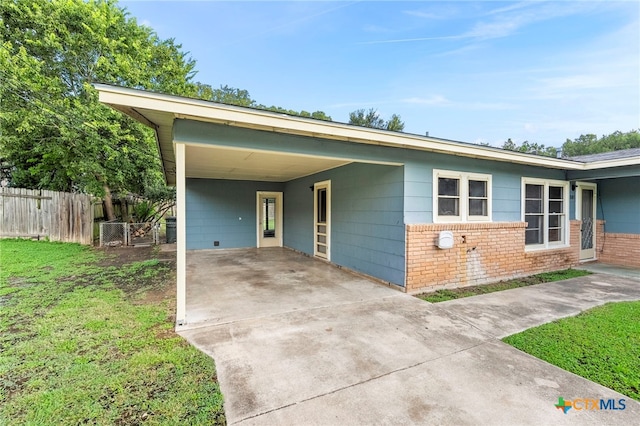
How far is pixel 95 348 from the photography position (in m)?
2.84

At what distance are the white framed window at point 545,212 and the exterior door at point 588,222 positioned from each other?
904mm

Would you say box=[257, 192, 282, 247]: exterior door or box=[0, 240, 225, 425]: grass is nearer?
box=[0, 240, 225, 425]: grass

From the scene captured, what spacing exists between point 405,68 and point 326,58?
370cm

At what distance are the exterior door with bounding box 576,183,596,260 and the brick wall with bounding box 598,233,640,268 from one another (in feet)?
0.69

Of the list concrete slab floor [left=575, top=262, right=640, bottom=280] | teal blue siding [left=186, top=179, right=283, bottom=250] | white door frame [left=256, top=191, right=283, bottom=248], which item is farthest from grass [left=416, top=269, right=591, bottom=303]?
teal blue siding [left=186, top=179, right=283, bottom=250]

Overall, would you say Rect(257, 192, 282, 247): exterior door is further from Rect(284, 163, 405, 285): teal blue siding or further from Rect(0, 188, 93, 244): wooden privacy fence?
Rect(0, 188, 93, 244): wooden privacy fence

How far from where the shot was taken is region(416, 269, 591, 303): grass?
4.77 metres

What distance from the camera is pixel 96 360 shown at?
2.61 meters

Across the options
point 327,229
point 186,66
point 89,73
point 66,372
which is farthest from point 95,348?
point 186,66

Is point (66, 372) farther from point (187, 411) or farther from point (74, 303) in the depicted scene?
point (74, 303)

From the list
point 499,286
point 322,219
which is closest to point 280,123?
point 322,219

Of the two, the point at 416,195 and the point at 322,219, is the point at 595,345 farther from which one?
the point at 322,219

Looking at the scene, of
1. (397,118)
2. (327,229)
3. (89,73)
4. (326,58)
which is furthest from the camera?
(397,118)

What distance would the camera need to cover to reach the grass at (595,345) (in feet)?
7.96
